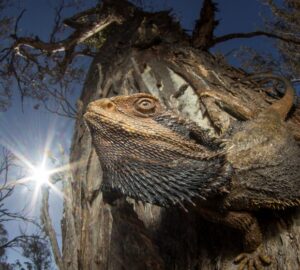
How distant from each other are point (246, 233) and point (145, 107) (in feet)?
2.71

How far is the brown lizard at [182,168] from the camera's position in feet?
4.63

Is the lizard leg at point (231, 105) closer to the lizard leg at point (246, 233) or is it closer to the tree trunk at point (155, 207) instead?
the tree trunk at point (155, 207)

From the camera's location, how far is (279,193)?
5.74 ft

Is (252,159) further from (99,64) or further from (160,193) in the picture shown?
(99,64)

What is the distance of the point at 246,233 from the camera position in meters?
1.57

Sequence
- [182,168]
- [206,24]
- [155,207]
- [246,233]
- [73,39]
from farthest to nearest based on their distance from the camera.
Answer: [73,39]
[206,24]
[155,207]
[246,233]
[182,168]

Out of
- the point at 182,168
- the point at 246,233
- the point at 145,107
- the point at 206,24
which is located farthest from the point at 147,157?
the point at 206,24

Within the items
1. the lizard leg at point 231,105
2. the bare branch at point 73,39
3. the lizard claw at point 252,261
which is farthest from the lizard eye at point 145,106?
the bare branch at point 73,39

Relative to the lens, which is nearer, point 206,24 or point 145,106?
point 145,106

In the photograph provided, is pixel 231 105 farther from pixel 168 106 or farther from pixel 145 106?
pixel 145 106

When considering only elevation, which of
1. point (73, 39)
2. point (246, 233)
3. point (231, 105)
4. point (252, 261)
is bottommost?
point (252, 261)

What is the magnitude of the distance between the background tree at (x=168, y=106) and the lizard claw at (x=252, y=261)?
0.04 meters

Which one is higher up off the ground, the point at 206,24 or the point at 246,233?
the point at 206,24

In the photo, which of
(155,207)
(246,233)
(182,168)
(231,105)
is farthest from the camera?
(231,105)
